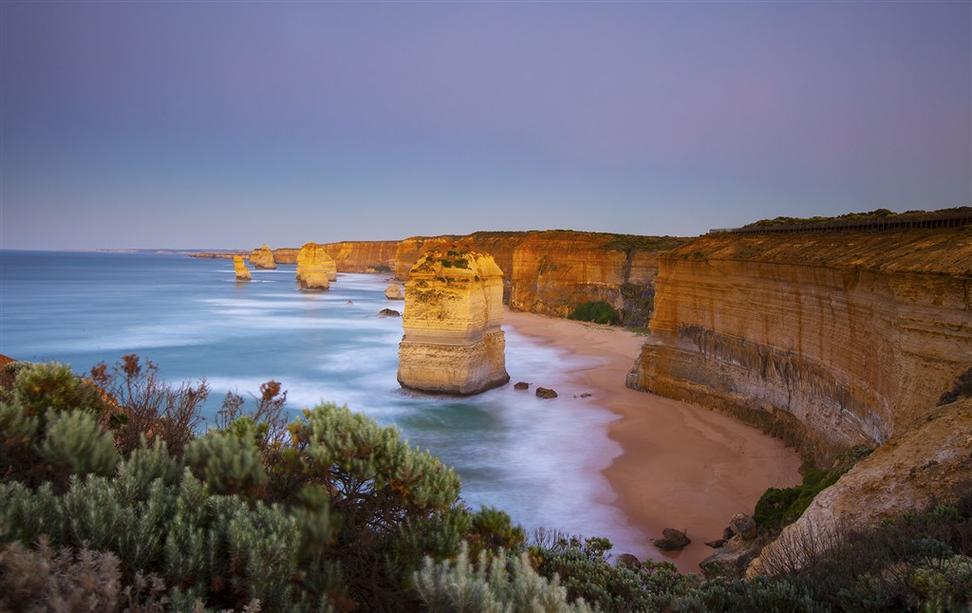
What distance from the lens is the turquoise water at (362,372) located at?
47.2 feet

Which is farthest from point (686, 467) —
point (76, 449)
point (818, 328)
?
point (76, 449)

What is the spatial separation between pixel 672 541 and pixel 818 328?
6.40m

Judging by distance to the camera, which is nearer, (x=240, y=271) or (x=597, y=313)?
(x=597, y=313)

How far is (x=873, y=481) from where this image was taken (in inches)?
272

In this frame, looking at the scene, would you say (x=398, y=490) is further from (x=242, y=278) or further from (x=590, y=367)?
(x=242, y=278)

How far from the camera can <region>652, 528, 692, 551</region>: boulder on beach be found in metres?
10.7

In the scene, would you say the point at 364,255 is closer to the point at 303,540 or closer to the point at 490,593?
the point at 303,540

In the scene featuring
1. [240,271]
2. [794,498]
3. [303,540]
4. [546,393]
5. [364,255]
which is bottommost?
[546,393]

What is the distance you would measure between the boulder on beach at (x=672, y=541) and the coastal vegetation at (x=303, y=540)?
4721mm

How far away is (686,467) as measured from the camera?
14547 mm

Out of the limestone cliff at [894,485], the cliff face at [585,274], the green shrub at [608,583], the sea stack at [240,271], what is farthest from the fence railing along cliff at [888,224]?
the sea stack at [240,271]

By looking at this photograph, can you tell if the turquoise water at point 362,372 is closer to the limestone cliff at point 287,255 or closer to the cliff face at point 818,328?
the cliff face at point 818,328

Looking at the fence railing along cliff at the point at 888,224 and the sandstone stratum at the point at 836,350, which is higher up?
the fence railing along cliff at the point at 888,224

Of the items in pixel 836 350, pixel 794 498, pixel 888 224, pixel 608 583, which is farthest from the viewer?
pixel 888 224
